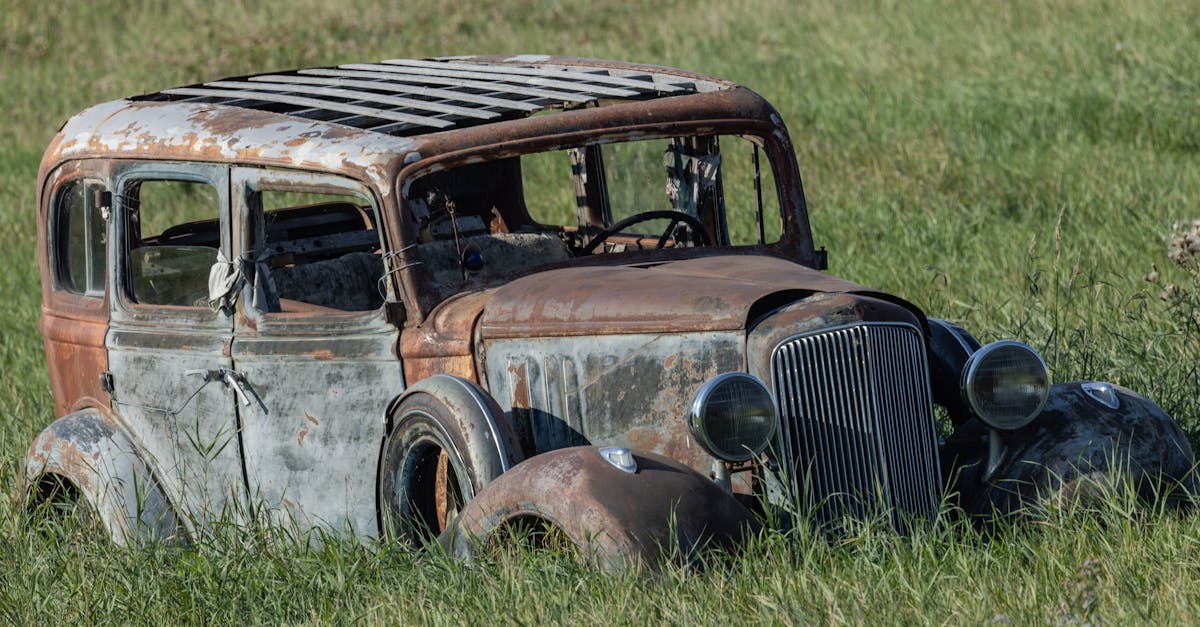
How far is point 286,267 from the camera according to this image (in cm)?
479

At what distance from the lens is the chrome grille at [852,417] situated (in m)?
3.63

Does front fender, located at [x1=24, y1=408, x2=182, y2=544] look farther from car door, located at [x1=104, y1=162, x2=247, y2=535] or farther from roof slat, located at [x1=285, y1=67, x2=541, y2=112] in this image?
roof slat, located at [x1=285, y1=67, x2=541, y2=112]

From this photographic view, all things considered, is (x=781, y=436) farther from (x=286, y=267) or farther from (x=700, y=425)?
(x=286, y=267)

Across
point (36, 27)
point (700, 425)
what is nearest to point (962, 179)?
point (700, 425)

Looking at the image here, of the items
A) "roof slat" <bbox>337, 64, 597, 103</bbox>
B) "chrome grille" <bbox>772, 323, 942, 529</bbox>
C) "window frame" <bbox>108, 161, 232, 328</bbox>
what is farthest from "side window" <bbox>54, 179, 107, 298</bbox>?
"chrome grille" <bbox>772, 323, 942, 529</bbox>

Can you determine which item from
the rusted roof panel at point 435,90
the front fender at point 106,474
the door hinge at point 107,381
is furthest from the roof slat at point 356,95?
the front fender at point 106,474

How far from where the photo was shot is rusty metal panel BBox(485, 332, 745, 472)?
12.2 feet

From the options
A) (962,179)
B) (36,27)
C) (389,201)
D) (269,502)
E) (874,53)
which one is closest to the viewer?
(389,201)

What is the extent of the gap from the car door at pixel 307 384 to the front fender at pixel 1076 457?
167 cm

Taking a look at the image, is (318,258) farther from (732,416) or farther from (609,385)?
(732,416)

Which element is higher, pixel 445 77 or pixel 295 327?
pixel 445 77

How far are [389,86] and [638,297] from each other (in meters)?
1.53

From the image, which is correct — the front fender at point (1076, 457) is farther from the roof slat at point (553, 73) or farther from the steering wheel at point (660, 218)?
the roof slat at point (553, 73)

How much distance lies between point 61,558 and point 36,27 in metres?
13.7
